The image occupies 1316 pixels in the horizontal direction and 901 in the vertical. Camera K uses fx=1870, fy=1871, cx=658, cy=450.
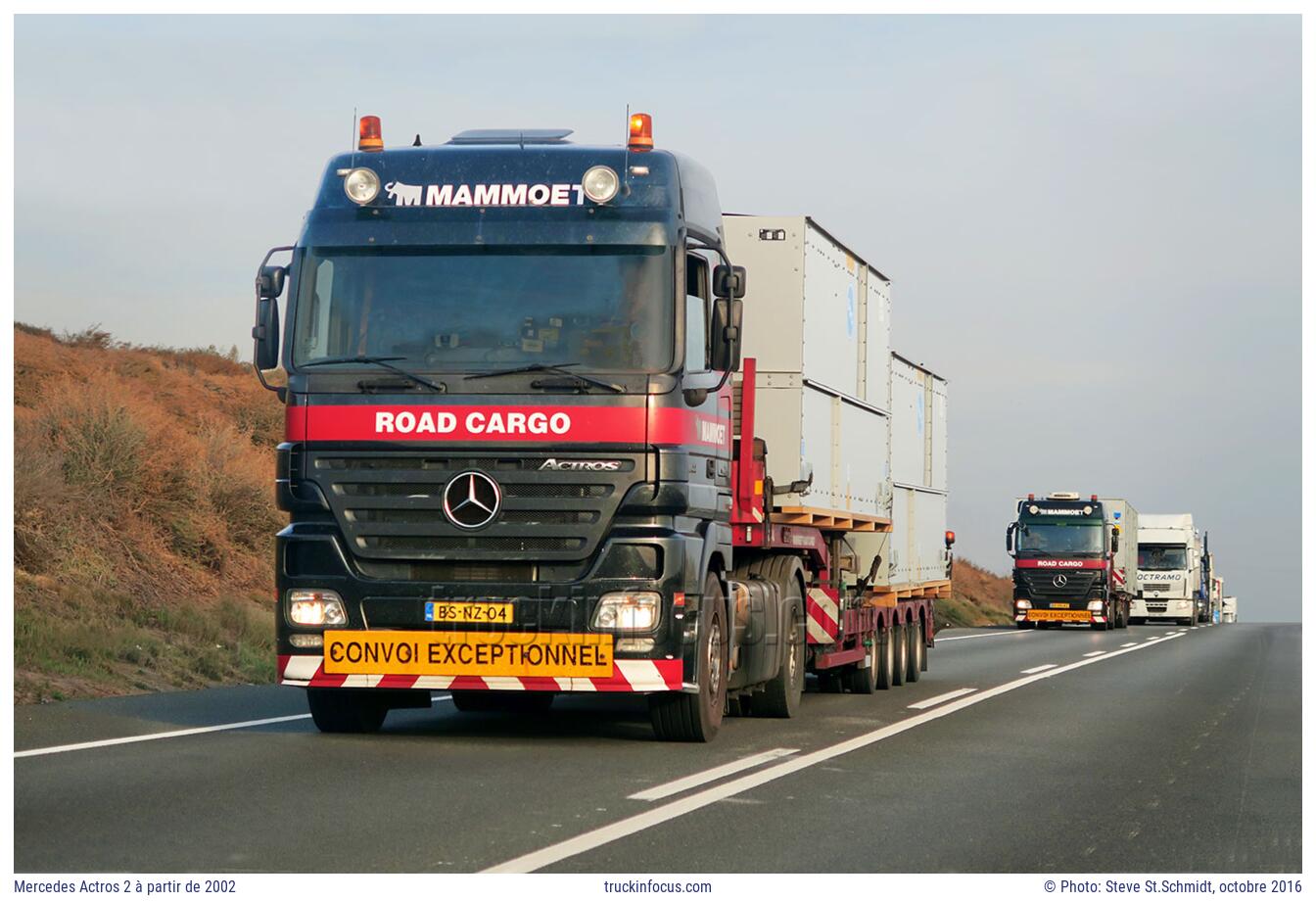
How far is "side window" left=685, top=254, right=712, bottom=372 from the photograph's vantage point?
39.5 feet

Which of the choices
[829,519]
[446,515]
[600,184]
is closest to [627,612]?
[446,515]

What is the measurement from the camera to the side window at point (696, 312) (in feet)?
39.5

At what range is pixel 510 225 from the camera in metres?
12.1

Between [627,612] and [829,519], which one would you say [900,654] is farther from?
[627,612]

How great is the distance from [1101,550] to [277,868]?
4547 centimetres

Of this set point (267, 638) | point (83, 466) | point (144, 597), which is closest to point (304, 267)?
point (267, 638)

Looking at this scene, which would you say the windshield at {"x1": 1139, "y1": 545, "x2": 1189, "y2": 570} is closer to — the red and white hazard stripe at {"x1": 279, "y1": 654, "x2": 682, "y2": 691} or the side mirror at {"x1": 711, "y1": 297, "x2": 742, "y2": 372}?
the side mirror at {"x1": 711, "y1": 297, "x2": 742, "y2": 372}

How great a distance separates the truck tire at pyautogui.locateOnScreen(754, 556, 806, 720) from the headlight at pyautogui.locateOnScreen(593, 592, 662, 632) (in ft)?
12.0

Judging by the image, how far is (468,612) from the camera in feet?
38.6

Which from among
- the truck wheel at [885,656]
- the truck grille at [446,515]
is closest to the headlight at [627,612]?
the truck grille at [446,515]

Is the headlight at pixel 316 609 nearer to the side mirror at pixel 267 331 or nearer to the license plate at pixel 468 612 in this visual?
the license plate at pixel 468 612

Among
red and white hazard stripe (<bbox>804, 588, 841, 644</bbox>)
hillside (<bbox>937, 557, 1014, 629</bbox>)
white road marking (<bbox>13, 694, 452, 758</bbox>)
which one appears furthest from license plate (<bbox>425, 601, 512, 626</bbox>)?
hillside (<bbox>937, 557, 1014, 629</bbox>)

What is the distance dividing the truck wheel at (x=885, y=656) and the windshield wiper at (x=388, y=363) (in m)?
9.81
